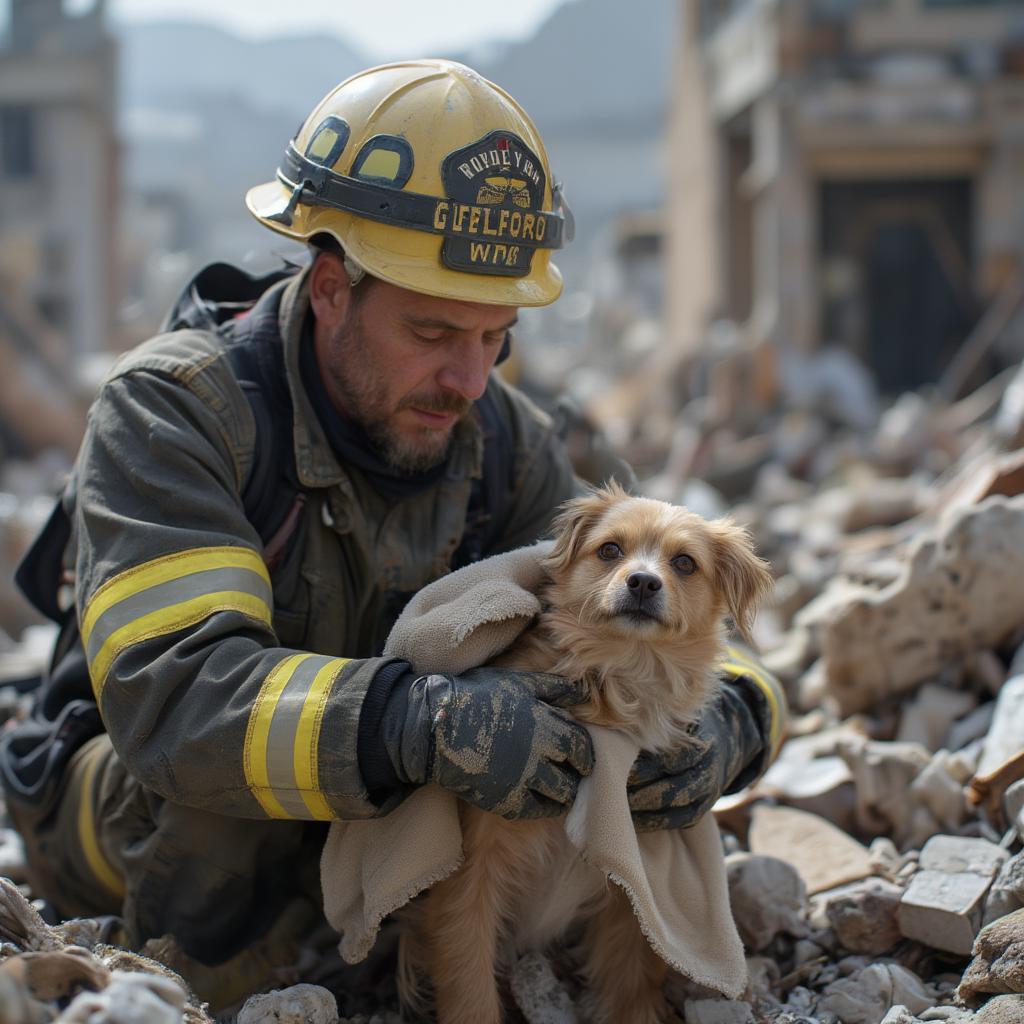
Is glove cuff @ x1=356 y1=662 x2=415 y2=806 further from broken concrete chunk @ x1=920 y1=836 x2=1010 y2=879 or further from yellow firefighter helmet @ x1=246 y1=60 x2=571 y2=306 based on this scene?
broken concrete chunk @ x1=920 y1=836 x2=1010 y2=879

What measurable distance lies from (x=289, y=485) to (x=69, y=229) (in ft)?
86.8

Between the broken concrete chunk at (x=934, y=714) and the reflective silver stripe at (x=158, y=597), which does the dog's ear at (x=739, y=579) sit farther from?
the broken concrete chunk at (x=934, y=714)

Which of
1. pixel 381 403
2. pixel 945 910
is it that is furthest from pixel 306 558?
pixel 945 910

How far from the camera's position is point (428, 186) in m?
3.48

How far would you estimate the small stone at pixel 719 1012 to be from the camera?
10.5 ft

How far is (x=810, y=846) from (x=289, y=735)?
193 centimetres

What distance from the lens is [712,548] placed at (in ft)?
11.1

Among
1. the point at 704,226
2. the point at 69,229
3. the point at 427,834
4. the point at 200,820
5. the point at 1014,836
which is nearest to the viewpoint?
the point at 427,834

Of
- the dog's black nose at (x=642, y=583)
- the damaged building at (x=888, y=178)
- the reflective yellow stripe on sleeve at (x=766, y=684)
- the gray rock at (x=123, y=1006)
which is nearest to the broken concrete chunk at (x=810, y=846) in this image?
the reflective yellow stripe on sleeve at (x=766, y=684)

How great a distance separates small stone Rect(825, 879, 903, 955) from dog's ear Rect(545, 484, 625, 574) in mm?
1285

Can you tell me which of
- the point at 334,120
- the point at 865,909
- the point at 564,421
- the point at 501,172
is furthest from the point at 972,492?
the point at 334,120

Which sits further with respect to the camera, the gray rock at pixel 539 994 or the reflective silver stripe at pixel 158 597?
the gray rock at pixel 539 994

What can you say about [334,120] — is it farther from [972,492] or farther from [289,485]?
[972,492]

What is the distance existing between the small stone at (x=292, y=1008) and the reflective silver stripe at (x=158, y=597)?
0.91 meters
